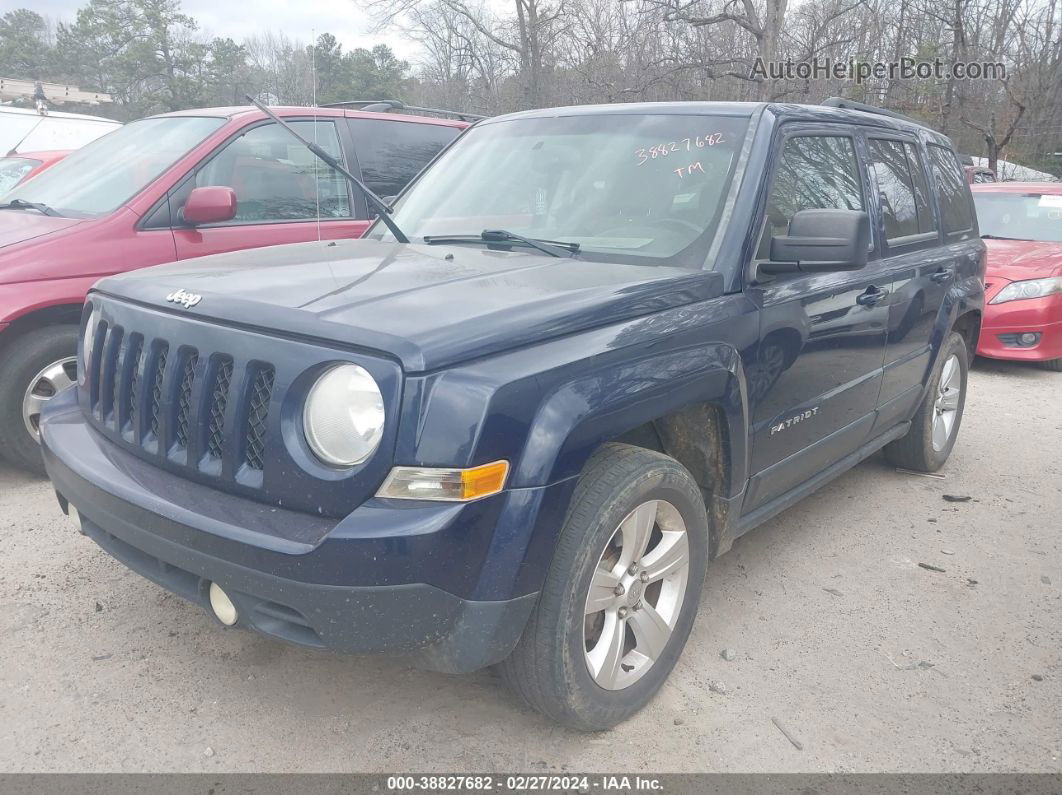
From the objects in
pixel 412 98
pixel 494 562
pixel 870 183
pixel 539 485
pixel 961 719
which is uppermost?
pixel 412 98

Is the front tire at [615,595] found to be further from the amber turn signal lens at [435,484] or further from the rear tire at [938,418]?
the rear tire at [938,418]

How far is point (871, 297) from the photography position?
3.78m

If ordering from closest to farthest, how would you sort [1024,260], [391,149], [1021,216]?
[391,149] → [1024,260] → [1021,216]

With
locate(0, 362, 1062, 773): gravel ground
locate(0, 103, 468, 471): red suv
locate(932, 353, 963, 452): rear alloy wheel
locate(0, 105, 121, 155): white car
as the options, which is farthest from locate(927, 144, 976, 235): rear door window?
locate(0, 105, 121, 155): white car

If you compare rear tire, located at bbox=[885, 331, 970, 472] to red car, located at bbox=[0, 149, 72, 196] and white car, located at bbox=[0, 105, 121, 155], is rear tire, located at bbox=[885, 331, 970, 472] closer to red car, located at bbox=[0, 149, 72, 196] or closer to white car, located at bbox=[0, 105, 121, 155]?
red car, located at bbox=[0, 149, 72, 196]

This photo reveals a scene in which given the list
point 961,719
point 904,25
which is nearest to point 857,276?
point 961,719

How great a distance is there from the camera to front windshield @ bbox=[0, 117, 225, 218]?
15.6 ft

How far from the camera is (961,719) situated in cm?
283

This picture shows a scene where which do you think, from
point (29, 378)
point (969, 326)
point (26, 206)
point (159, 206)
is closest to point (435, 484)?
point (29, 378)

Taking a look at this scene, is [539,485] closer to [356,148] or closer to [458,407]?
[458,407]

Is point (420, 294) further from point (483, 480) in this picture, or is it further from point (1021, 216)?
point (1021, 216)

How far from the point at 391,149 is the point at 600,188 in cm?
303

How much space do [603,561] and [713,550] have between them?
2.31ft

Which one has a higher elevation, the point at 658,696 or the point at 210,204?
the point at 210,204
